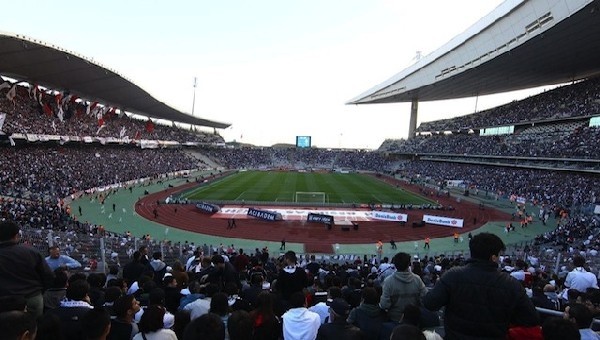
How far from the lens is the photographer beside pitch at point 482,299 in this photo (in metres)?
3.39

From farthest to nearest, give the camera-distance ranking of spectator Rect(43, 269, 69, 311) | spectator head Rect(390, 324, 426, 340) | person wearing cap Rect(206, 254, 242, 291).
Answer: person wearing cap Rect(206, 254, 242, 291) < spectator Rect(43, 269, 69, 311) < spectator head Rect(390, 324, 426, 340)

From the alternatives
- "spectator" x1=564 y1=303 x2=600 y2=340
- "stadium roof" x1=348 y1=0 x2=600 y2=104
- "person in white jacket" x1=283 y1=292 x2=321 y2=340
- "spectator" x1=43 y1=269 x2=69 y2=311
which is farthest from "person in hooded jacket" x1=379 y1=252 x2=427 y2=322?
"stadium roof" x1=348 y1=0 x2=600 y2=104

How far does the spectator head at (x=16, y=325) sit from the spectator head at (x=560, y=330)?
4.48 m

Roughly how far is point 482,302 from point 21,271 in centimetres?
524

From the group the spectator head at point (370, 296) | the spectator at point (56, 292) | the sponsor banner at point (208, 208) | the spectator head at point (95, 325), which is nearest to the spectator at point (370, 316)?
the spectator head at point (370, 296)

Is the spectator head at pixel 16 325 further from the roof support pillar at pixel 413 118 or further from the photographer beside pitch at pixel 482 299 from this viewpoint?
the roof support pillar at pixel 413 118

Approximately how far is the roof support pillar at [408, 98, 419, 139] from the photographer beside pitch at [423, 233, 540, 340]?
97520 mm

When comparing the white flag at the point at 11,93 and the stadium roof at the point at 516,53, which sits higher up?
the stadium roof at the point at 516,53

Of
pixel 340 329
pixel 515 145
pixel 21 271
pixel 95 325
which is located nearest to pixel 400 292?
pixel 340 329

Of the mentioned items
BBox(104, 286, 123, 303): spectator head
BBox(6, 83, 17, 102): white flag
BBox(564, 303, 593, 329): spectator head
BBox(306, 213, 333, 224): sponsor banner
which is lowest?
BBox(306, 213, 333, 224): sponsor banner

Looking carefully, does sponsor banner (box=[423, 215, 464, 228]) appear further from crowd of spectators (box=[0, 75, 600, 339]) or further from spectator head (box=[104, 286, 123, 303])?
spectator head (box=[104, 286, 123, 303])

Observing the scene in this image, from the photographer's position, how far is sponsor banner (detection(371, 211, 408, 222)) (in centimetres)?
3345

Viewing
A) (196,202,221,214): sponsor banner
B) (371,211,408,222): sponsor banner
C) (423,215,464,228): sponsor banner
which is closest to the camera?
(423,215,464,228): sponsor banner

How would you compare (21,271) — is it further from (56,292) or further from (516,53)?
(516,53)
